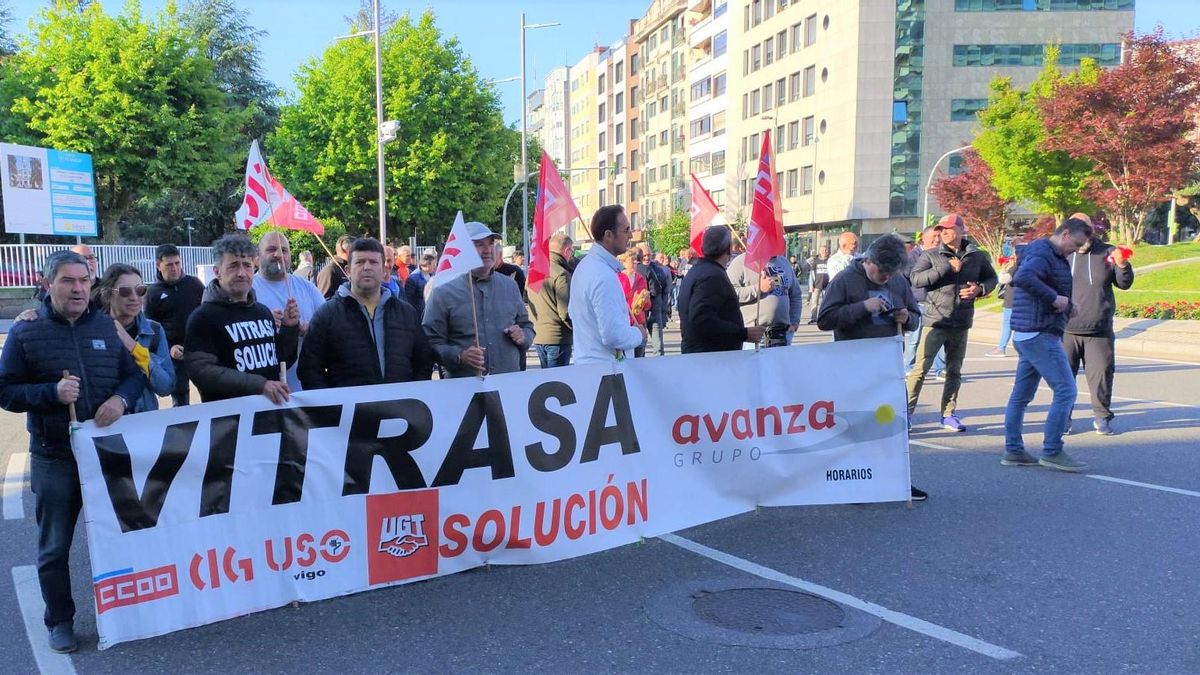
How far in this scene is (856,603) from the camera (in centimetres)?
444

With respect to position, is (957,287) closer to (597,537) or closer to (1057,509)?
(1057,509)

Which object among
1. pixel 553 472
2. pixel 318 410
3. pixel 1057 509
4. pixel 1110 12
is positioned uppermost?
pixel 1110 12

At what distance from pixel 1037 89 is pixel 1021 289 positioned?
32626 mm

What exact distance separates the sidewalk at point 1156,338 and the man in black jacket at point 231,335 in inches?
587

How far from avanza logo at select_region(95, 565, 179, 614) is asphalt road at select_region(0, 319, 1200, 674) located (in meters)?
0.23

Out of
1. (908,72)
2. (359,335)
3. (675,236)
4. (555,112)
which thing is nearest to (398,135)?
(675,236)

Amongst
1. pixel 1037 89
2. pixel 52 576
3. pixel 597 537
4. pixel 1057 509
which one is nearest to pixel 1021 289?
pixel 1057 509

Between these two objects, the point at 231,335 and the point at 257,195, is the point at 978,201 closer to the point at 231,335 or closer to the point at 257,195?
the point at 257,195

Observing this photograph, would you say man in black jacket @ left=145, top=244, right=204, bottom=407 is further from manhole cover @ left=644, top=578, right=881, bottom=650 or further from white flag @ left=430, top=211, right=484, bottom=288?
manhole cover @ left=644, top=578, right=881, bottom=650

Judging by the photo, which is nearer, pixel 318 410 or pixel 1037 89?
pixel 318 410

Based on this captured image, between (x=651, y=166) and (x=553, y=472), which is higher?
(x=651, y=166)

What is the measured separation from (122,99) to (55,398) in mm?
30237

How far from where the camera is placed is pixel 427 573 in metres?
4.70

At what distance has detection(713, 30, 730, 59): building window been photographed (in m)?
65.6
